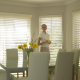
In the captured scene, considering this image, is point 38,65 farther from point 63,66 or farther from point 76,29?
point 76,29

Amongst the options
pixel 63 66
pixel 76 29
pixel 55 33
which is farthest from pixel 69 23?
pixel 63 66

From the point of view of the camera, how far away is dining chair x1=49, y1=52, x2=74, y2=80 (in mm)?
3443

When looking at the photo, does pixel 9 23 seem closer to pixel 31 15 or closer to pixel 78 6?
pixel 31 15

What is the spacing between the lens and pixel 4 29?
6.51m

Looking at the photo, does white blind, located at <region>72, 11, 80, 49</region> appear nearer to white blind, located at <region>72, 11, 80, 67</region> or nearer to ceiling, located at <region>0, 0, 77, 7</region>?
white blind, located at <region>72, 11, 80, 67</region>

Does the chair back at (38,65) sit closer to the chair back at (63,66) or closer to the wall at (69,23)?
the chair back at (63,66)

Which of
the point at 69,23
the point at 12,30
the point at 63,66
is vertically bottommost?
the point at 63,66

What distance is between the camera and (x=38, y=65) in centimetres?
327

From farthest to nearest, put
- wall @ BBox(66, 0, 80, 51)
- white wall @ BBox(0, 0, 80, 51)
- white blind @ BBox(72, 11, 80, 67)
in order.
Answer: white wall @ BBox(0, 0, 80, 51) → wall @ BBox(66, 0, 80, 51) → white blind @ BBox(72, 11, 80, 67)

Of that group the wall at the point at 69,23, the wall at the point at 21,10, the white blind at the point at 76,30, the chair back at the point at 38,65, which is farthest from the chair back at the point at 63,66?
the wall at the point at 21,10

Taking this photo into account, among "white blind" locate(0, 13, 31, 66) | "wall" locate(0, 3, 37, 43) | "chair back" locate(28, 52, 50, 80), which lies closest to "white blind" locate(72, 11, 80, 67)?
"wall" locate(0, 3, 37, 43)

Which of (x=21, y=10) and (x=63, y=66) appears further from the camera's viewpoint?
(x=21, y=10)

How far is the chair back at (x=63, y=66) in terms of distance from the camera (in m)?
3.44

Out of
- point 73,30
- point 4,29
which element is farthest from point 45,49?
point 4,29
